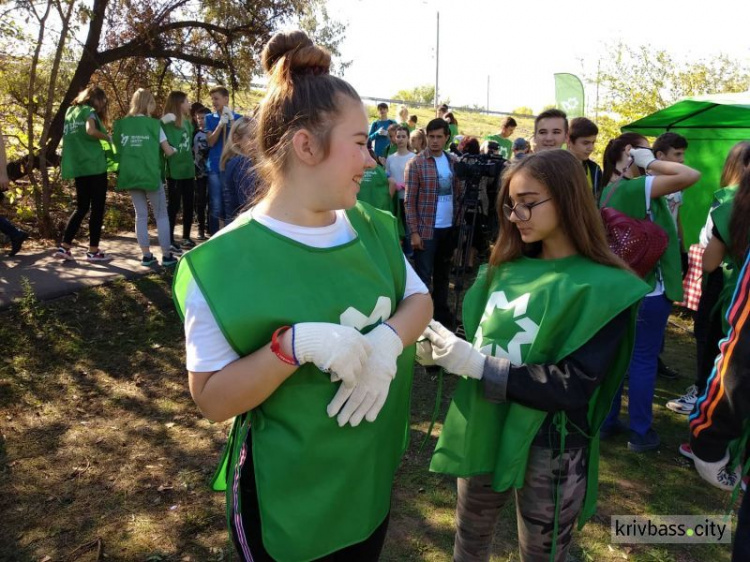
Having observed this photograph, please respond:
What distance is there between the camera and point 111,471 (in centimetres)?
319

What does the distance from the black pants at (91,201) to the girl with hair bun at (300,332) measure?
219 inches

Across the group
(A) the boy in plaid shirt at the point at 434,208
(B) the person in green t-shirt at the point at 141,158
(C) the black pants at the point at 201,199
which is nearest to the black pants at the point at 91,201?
(B) the person in green t-shirt at the point at 141,158

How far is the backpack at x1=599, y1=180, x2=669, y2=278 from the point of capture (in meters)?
3.08

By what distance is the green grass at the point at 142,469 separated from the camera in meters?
2.67

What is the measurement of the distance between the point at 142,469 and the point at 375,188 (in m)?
3.59

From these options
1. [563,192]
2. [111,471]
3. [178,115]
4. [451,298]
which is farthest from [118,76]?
[563,192]

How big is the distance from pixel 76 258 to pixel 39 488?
420 centimetres

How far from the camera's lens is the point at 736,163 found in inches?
133

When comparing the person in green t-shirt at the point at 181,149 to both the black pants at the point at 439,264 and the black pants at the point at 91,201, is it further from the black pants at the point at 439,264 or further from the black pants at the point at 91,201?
the black pants at the point at 439,264

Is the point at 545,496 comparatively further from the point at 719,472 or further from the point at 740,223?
the point at 740,223

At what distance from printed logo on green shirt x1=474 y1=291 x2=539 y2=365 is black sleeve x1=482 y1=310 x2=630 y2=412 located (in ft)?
0.27

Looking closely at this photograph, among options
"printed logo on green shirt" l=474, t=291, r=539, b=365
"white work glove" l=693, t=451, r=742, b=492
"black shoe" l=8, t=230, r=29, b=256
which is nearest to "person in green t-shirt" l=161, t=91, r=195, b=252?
"black shoe" l=8, t=230, r=29, b=256

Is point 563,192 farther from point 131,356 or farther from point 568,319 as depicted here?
point 131,356

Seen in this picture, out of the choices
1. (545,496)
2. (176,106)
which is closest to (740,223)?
(545,496)
